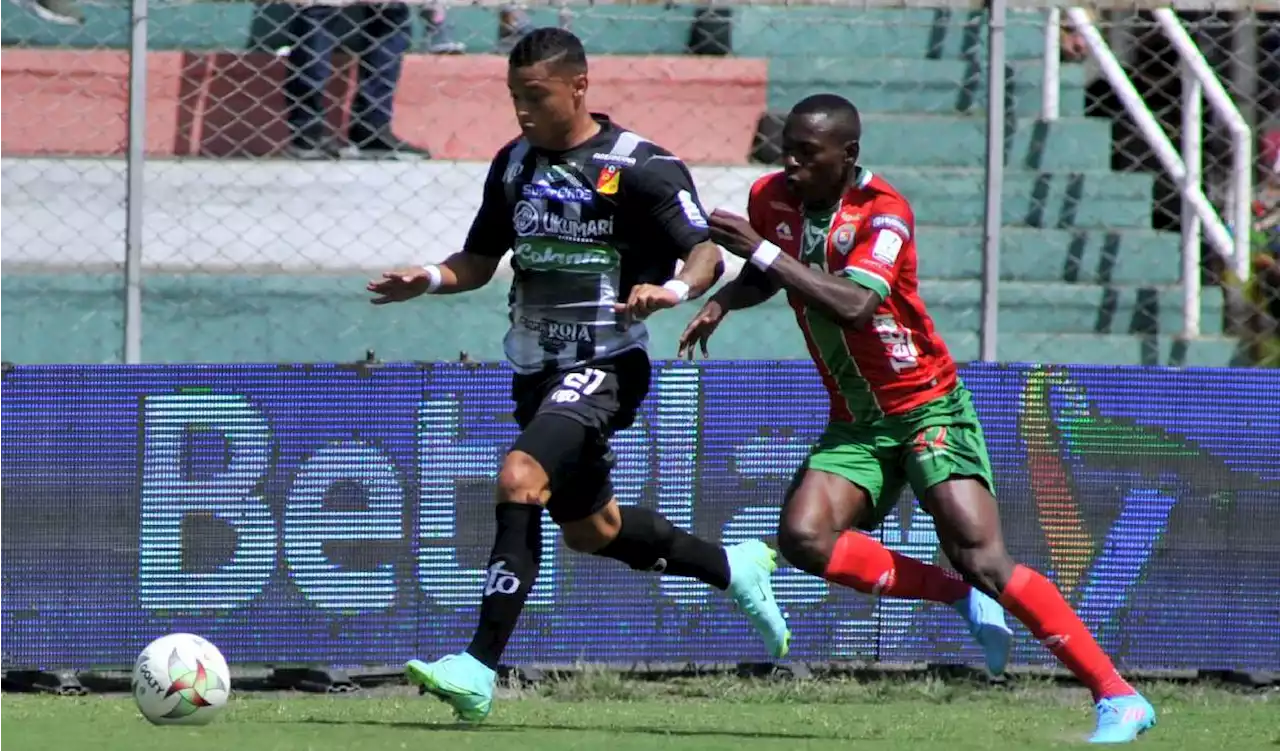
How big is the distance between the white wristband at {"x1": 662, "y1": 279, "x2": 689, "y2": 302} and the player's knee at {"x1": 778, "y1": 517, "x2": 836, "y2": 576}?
0.87 metres

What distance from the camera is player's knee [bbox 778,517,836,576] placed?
264 inches

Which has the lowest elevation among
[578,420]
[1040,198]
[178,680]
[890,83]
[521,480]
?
[178,680]

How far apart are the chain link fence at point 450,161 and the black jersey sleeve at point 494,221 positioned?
2.21 m

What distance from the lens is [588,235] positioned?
6832 millimetres

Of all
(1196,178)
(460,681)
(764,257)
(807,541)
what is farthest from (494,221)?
(1196,178)

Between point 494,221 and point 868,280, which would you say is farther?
point 494,221

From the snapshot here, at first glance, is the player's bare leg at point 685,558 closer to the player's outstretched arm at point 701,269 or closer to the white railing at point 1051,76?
the player's outstretched arm at point 701,269

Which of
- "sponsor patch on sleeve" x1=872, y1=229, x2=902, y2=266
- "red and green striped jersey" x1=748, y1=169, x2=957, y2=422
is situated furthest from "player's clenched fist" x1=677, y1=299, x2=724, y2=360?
"sponsor patch on sleeve" x1=872, y1=229, x2=902, y2=266

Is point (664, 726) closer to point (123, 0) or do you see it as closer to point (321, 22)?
point (321, 22)

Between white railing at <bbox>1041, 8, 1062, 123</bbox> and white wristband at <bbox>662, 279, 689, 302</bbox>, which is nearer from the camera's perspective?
white wristband at <bbox>662, 279, 689, 302</bbox>

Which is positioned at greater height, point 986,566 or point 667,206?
point 667,206

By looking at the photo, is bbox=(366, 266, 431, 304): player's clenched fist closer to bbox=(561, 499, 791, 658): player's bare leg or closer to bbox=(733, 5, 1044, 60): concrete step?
bbox=(561, 499, 791, 658): player's bare leg

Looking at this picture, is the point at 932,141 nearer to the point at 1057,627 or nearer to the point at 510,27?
the point at 510,27

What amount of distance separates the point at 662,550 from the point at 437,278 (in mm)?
1307
